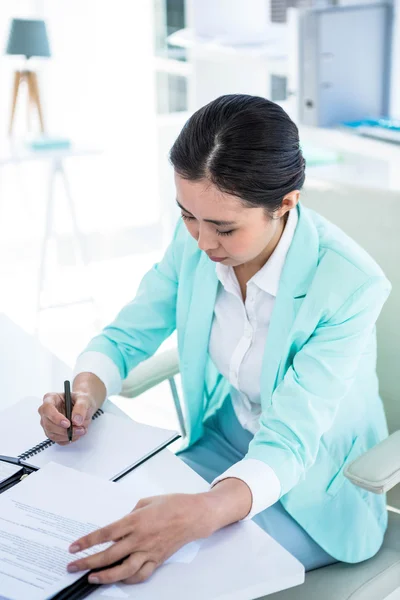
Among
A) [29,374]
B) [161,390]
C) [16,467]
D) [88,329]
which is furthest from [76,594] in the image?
[88,329]

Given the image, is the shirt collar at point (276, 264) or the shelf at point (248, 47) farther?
the shelf at point (248, 47)

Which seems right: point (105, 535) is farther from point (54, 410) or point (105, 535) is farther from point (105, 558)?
point (54, 410)

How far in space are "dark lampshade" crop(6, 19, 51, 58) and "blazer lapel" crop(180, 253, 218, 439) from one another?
8.53 ft

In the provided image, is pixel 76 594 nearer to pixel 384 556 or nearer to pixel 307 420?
pixel 307 420

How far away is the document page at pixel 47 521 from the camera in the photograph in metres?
0.89

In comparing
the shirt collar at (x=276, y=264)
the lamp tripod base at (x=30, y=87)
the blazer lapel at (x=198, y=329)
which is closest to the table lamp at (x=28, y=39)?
the lamp tripod base at (x=30, y=87)

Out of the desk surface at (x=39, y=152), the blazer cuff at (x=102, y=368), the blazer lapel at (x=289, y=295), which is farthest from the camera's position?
the desk surface at (x=39, y=152)

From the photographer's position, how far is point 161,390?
3.01 m

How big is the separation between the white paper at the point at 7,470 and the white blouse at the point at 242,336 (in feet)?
1.02

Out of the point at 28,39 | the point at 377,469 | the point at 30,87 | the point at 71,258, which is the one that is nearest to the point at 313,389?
the point at 377,469

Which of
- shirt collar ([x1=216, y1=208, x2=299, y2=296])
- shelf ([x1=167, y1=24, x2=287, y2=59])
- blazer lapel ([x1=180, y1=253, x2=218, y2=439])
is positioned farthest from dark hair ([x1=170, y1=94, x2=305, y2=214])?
shelf ([x1=167, y1=24, x2=287, y2=59])

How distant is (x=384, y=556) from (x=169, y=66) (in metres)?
4.07

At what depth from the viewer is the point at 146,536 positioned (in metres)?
0.95

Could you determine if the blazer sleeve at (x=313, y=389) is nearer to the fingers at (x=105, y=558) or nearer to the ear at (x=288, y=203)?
the ear at (x=288, y=203)
